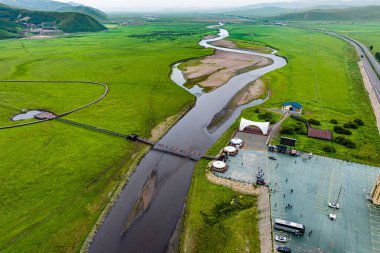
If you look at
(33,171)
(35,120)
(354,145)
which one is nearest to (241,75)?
(354,145)

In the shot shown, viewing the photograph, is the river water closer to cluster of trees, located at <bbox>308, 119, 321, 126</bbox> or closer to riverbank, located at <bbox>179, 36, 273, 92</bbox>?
cluster of trees, located at <bbox>308, 119, 321, 126</bbox>

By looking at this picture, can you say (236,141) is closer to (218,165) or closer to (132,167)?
(218,165)

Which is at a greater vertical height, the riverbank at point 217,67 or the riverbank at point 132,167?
the riverbank at point 217,67

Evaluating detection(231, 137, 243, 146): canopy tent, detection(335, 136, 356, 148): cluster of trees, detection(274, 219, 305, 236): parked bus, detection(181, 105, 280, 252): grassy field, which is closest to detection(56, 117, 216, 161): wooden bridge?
detection(231, 137, 243, 146): canopy tent

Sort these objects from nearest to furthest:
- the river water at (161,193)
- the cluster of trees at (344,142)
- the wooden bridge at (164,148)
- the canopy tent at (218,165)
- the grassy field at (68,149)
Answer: the river water at (161,193), the grassy field at (68,149), the canopy tent at (218,165), the wooden bridge at (164,148), the cluster of trees at (344,142)

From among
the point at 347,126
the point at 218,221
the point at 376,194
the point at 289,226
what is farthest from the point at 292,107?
the point at 218,221

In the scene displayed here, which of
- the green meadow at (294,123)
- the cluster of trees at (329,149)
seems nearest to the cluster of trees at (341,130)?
the green meadow at (294,123)

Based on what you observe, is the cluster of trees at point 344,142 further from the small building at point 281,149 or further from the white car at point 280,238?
the white car at point 280,238
